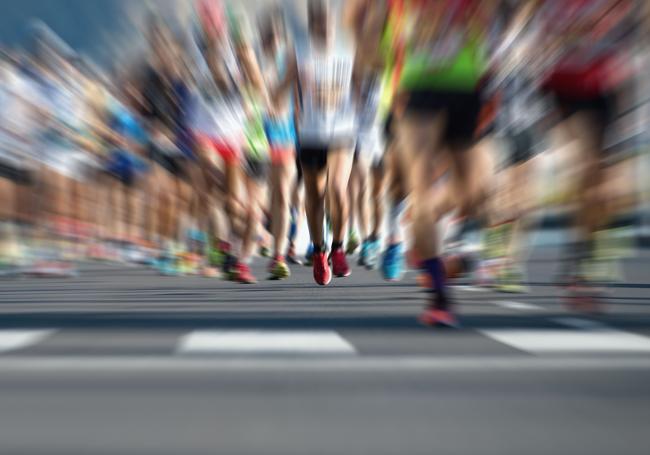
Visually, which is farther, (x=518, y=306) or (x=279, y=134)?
(x=279, y=134)

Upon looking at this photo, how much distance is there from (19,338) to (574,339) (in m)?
2.03

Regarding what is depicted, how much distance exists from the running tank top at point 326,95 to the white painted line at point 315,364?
353 centimetres

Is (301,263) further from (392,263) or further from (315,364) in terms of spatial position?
(315,364)

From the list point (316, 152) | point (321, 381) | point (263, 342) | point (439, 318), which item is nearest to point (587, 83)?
point (439, 318)

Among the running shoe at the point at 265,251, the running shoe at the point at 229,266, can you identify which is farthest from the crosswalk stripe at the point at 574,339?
the running shoe at the point at 265,251

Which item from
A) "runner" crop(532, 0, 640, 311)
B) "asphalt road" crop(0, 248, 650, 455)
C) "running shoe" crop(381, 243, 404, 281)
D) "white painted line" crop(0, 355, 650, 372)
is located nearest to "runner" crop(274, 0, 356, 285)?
"running shoe" crop(381, 243, 404, 281)

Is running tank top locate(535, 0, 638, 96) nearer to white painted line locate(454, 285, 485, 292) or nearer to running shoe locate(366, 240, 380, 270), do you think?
white painted line locate(454, 285, 485, 292)

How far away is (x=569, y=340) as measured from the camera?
467cm

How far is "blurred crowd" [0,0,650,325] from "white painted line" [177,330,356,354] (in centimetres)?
68

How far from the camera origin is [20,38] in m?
11.1

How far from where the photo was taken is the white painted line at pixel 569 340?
4.38 meters

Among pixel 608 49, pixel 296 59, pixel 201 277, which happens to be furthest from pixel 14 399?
pixel 201 277

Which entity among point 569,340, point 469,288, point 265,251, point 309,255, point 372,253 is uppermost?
point 265,251

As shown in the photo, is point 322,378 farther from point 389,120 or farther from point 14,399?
point 389,120
